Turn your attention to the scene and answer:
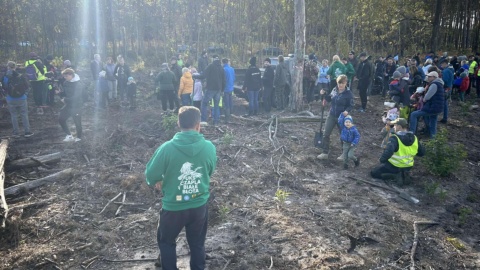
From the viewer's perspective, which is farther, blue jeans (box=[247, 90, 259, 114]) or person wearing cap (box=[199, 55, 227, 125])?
blue jeans (box=[247, 90, 259, 114])

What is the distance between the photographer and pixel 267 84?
13836mm

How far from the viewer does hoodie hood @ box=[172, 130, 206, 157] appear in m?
4.07

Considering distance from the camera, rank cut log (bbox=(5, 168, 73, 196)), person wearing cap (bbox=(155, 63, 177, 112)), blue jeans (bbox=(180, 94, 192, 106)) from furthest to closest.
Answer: person wearing cap (bbox=(155, 63, 177, 112)), blue jeans (bbox=(180, 94, 192, 106)), cut log (bbox=(5, 168, 73, 196))

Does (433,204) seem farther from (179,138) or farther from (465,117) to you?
(465,117)

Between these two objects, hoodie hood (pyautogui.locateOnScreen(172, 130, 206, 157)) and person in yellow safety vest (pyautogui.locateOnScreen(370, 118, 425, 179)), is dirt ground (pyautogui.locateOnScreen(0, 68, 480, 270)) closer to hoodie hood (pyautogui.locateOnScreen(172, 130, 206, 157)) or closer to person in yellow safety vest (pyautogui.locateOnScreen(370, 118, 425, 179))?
person in yellow safety vest (pyautogui.locateOnScreen(370, 118, 425, 179))

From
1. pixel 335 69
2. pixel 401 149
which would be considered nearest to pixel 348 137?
pixel 401 149

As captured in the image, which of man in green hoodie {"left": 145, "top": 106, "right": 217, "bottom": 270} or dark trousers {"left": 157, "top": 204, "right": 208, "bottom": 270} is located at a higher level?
man in green hoodie {"left": 145, "top": 106, "right": 217, "bottom": 270}

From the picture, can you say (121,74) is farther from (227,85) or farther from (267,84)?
(267,84)

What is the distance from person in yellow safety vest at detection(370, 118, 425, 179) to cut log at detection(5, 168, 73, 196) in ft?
20.6

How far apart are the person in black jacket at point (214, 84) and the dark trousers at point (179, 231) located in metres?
7.50

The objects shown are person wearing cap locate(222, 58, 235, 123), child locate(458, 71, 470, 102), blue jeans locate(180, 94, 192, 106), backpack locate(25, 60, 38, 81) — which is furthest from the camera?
child locate(458, 71, 470, 102)

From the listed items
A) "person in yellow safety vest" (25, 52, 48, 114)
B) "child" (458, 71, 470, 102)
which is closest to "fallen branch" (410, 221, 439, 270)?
"person in yellow safety vest" (25, 52, 48, 114)

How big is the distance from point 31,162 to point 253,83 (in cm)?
723

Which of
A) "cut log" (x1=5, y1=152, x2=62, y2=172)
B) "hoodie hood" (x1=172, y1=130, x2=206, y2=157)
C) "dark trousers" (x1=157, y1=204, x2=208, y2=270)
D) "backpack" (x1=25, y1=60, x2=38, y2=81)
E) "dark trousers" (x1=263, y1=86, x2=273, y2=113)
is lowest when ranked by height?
"cut log" (x1=5, y1=152, x2=62, y2=172)
